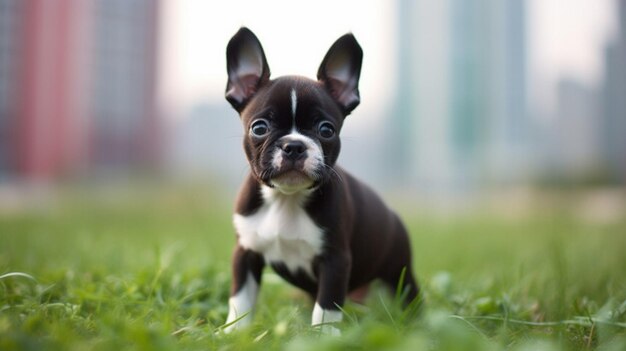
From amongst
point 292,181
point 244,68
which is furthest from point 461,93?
point 292,181

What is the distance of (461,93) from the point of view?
2880cm

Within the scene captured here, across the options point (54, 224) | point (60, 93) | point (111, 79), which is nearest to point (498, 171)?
point (54, 224)

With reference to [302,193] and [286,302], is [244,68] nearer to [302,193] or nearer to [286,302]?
[302,193]

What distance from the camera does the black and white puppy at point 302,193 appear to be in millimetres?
2543

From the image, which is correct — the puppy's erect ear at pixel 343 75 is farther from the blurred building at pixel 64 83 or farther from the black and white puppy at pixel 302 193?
the blurred building at pixel 64 83

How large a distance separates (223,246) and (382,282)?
3.25 meters

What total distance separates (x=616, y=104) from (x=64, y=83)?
27347mm

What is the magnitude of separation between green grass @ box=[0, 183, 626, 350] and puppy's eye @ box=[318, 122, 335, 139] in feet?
2.51

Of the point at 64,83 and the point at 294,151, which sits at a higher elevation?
the point at 294,151

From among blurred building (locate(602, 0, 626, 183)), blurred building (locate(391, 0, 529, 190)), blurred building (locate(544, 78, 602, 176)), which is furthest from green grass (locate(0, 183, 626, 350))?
blurred building (locate(391, 0, 529, 190))

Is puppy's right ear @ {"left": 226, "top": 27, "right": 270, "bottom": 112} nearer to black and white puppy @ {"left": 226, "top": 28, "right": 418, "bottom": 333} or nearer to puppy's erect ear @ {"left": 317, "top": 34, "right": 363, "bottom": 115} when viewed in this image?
black and white puppy @ {"left": 226, "top": 28, "right": 418, "bottom": 333}

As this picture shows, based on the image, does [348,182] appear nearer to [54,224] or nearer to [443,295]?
[443,295]

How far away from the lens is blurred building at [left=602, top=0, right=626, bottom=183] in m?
14.3

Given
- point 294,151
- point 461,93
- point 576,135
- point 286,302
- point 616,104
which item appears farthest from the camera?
point 461,93
